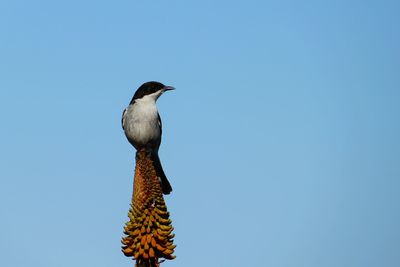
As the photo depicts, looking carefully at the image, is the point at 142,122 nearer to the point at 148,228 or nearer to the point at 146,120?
the point at 146,120

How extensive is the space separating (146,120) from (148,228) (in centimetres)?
587

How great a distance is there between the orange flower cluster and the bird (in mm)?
4079

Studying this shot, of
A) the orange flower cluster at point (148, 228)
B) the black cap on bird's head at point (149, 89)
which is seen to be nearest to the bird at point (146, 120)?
the black cap on bird's head at point (149, 89)

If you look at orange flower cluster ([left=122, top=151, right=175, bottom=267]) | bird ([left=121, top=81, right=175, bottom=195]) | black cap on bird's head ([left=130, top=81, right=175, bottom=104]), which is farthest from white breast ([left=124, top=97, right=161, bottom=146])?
orange flower cluster ([left=122, top=151, right=175, bottom=267])

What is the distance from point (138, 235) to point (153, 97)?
6.38 metres

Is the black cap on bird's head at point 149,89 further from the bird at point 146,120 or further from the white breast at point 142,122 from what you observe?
the white breast at point 142,122

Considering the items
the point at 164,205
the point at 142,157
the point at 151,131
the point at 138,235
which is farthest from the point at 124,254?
the point at 151,131

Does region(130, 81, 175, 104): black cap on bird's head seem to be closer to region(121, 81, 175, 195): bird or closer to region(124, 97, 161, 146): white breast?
region(121, 81, 175, 195): bird

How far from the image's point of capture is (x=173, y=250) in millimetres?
8219

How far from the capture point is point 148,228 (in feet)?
27.3

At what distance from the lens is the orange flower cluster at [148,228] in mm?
8156

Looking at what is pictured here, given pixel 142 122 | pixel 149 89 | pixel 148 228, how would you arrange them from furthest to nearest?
pixel 149 89, pixel 142 122, pixel 148 228

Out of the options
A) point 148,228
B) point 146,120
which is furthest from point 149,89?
point 148,228

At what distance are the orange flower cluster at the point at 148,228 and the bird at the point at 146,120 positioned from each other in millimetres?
4079
